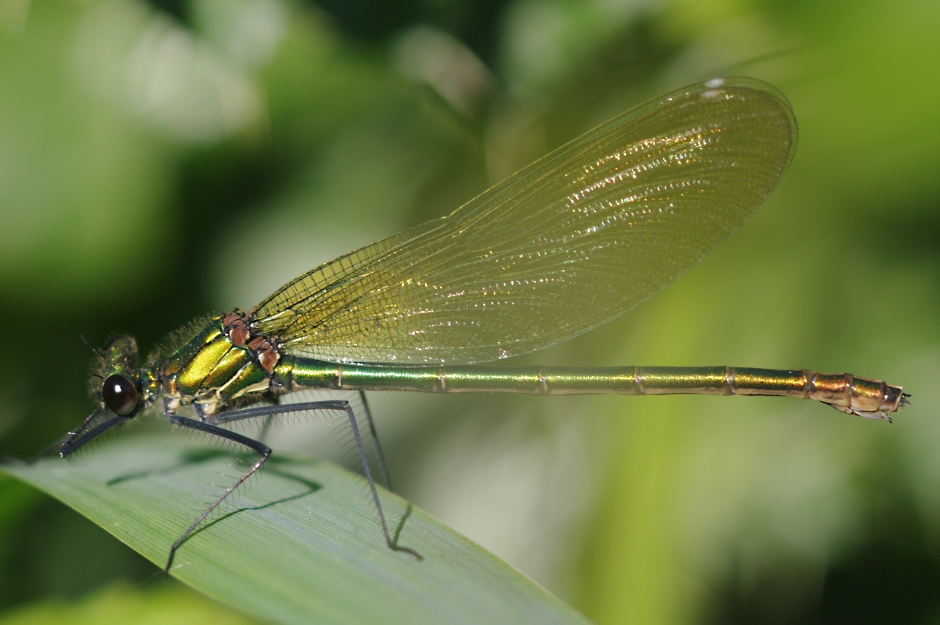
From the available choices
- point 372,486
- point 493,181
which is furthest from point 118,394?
point 493,181

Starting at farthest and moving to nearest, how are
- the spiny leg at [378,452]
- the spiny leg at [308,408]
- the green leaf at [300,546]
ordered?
the spiny leg at [378,452] → the spiny leg at [308,408] → the green leaf at [300,546]

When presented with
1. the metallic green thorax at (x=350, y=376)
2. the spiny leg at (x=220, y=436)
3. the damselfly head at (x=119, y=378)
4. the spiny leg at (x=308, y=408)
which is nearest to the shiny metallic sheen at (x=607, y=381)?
the metallic green thorax at (x=350, y=376)

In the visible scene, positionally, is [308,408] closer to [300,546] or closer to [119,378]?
[119,378]

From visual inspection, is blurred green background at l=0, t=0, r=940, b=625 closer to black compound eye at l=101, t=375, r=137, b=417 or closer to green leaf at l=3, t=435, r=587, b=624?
green leaf at l=3, t=435, r=587, b=624

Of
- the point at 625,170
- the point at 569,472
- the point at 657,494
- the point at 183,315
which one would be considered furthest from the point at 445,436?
the point at 625,170

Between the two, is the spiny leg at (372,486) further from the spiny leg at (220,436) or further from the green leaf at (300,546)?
the spiny leg at (220,436)

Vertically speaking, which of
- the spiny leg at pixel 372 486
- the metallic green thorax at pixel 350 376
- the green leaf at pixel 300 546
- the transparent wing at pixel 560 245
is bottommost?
the green leaf at pixel 300 546

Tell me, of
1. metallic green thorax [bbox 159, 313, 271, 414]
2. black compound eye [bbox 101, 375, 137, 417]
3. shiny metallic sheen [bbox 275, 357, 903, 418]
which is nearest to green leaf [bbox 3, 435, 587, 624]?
black compound eye [bbox 101, 375, 137, 417]
